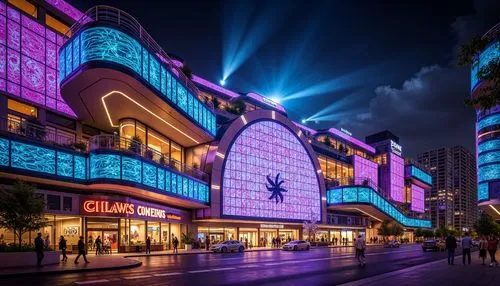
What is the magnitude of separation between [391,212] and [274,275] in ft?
259

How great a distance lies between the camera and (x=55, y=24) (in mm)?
41344

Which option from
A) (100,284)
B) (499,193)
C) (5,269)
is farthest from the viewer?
(499,193)

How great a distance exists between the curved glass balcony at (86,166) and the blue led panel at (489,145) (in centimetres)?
5463

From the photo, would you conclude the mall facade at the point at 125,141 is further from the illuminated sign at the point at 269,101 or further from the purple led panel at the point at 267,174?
the illuminated sign at the point at 269,101

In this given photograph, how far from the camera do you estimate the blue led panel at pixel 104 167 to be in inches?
1443

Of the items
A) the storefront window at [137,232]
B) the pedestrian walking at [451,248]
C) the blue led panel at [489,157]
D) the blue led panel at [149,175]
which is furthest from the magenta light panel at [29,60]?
the blue led panel at [489,157]

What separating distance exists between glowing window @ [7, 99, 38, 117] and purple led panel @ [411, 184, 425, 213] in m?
106

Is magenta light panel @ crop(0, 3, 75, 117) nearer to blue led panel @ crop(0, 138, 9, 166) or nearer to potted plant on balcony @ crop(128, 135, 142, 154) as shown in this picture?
potted plant on balcony @ crop(128, 135, 142, 154)

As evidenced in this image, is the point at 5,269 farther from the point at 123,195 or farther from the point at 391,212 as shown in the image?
the point at 391,212

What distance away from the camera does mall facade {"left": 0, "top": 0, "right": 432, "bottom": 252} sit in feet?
113

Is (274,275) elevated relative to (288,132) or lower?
lower

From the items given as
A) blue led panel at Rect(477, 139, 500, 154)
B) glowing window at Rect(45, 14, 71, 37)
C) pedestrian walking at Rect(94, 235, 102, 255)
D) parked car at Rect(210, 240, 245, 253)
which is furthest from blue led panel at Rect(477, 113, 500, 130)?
glowing window at Rect(45, 14, 71, 37)

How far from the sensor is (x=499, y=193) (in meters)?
72.9

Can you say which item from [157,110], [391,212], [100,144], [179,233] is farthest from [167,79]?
[391,212]
